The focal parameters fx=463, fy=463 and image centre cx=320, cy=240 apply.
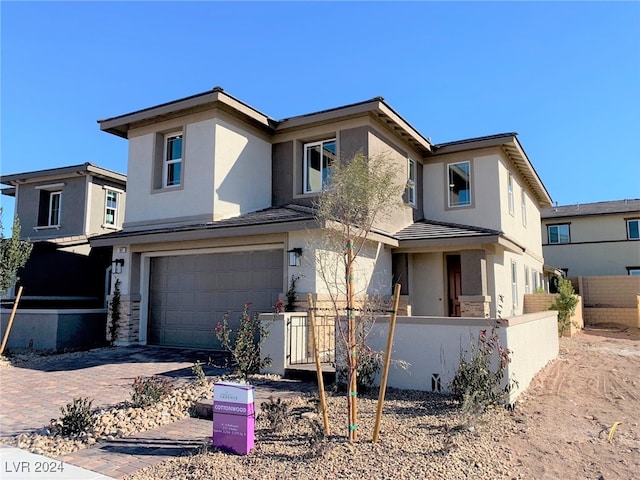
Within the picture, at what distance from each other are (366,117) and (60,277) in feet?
40.5

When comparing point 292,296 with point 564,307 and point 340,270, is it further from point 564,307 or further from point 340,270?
point 564,307

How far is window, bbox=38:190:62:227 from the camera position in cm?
1941

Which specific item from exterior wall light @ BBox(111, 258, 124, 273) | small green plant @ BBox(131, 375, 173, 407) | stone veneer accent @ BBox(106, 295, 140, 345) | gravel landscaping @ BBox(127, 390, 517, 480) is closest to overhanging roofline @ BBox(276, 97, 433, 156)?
exterior wall light @ BBox(111, 258, 124, 273)

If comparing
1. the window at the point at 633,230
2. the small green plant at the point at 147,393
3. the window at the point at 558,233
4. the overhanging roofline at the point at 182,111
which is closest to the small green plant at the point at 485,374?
the small green plant at the point at 147,393

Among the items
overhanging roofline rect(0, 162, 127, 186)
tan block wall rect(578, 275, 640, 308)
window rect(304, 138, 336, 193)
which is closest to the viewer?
window rect(304, 138, 336, 193)

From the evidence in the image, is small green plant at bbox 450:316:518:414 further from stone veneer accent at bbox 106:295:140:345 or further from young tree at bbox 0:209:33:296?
young tree at bbox 0:209:33:296

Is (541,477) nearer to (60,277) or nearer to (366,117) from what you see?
A: (366,117)

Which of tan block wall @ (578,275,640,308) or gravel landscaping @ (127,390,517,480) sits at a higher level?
tan block wall @ (578,275,640,308)

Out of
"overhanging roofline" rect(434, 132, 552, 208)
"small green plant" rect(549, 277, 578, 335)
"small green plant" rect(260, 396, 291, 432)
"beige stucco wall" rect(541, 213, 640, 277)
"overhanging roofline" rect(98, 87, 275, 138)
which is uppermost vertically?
"overhanging roofline" rect(98, 87, 275, 138)

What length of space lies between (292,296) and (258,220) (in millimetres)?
2098

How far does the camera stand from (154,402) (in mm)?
6621

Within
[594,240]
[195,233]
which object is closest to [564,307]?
[195,233]

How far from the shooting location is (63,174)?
18734 mm

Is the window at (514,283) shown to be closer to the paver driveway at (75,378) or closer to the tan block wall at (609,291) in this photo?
the tan block wall at (609,291)
